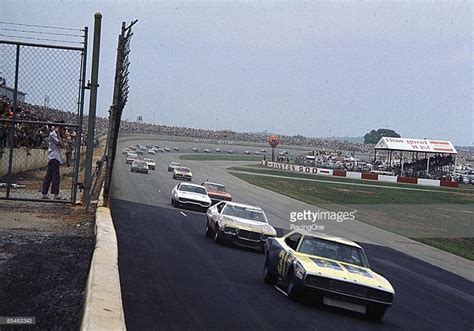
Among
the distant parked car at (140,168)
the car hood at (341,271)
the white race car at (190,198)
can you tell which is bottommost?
the distant parked car at (140,168)

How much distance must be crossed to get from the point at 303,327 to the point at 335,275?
2.11 meters

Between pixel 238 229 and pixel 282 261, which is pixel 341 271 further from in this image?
pixel 238 229

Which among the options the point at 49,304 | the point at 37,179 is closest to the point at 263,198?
the point at 37,179

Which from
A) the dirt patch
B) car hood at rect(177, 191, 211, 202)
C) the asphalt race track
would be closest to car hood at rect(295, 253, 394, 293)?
the asphalt race track

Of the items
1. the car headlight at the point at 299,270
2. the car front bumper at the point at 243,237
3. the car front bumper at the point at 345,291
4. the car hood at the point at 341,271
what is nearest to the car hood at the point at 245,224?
the car front bumper at the point at 243,237

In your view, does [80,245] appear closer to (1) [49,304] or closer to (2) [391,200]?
(1) [49,304]

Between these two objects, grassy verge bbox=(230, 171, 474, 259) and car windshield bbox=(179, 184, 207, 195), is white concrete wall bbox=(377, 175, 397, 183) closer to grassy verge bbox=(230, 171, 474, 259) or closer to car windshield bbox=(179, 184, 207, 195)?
grassy verge bbox=(230, 171, 474, 259)

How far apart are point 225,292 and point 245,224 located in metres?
8.09

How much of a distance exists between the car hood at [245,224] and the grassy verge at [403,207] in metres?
9.71

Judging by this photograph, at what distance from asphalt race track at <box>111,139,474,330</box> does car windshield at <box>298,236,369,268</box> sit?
91cm

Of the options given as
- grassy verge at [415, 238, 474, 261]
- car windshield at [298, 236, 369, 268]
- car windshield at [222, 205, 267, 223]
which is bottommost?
grassy verge at [415, 238, 474, 261]

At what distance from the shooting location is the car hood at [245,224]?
18.7 m

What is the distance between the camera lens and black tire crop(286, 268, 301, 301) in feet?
37.0

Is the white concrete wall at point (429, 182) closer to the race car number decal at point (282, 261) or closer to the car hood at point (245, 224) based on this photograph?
the car hood at point (245, 224)
